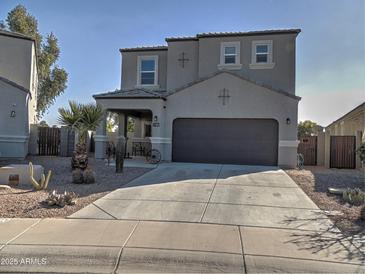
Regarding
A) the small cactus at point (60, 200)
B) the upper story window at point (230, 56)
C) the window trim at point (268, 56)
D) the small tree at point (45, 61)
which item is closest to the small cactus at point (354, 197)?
the small cactus at point (60, 200)

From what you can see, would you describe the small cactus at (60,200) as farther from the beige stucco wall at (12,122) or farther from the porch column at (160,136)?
the beige stucco wall at (12,122)

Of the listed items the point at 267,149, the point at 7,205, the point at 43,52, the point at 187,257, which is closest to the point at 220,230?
the point at 187,257

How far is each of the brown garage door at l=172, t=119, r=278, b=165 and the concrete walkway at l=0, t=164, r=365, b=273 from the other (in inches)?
288

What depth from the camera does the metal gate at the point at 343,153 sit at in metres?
18.7

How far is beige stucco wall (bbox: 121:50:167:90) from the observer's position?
21812 millimetres

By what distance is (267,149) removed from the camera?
679 inches

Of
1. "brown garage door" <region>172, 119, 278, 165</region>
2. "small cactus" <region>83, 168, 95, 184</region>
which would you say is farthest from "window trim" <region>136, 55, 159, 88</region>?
"small cactus" <region>83, 168, 95, 184</region>

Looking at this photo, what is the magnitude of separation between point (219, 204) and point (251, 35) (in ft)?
44.6

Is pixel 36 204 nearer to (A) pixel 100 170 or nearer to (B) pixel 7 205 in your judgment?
(B) pixel 7 205

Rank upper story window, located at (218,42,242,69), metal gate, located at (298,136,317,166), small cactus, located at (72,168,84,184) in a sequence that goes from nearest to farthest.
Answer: small cactus, located at (72,168,84,184) → upper story window, located at (218,42,242,69) → metal gate, located at (298,136,317,166)

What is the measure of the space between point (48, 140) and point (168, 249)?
58.9 feet

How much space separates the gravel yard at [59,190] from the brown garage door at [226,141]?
12.3ft

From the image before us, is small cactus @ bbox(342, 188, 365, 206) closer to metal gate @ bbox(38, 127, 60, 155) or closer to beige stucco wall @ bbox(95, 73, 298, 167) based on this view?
beige stucco wall @ bbox(95, 73, 298, 167)

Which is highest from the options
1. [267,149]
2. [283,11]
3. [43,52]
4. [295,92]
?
[43,52]
